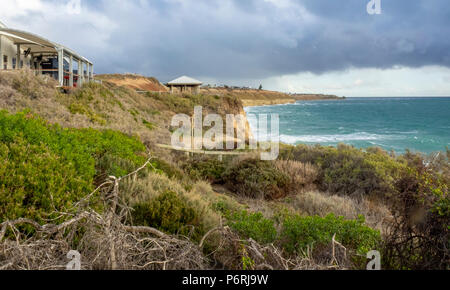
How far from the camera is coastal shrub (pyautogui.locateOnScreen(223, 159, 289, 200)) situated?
29.2 ft

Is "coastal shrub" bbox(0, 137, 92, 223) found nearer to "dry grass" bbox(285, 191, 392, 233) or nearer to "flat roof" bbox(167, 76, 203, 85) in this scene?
"dry grass" bbox(285, 191, 392, 233)

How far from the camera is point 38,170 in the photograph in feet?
12.8

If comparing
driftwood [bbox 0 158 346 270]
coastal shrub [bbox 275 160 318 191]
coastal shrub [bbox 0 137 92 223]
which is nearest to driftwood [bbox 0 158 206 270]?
driftwood [bbox 0 158 346 270]

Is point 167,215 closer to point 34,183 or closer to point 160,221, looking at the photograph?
point 160,221

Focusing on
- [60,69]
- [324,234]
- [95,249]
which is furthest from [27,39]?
[324,234]

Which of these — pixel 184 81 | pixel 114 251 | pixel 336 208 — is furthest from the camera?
pixel 184 81

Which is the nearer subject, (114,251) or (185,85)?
(114,251)

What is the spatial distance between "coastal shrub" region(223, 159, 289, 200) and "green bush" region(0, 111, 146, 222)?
168 inches

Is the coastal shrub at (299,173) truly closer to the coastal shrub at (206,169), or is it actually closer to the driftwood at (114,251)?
the coastal shrub at (206,169)

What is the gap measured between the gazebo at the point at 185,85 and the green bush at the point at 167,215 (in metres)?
39.3

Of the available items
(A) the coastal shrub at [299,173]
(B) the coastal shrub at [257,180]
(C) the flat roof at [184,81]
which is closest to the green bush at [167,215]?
(B) the coastal shrub at [257,180]

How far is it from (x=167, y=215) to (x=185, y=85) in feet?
134
